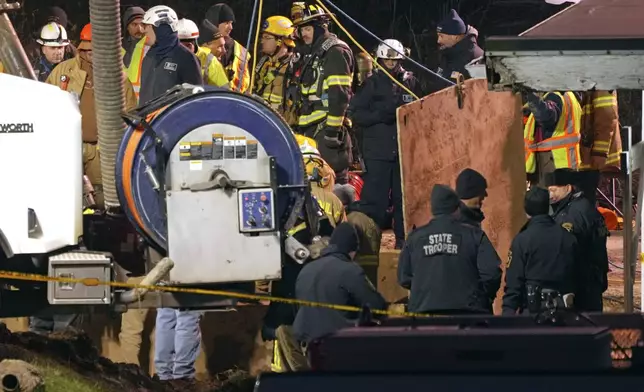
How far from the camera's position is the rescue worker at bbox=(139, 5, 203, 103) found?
498 inches

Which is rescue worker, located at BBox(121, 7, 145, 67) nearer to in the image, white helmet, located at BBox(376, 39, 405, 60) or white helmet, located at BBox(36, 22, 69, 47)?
white helmet, located at BBox(36, 22, 69, 47)

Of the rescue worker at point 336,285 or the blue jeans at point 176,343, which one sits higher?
the rescue worker at point 336,285

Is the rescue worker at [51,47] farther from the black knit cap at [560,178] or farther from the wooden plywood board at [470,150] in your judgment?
the black knit cap at [560,178]

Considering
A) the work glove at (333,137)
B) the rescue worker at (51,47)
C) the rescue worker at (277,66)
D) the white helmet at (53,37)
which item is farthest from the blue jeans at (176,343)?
the rescue worker at (277,66)

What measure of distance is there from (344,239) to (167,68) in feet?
8.22

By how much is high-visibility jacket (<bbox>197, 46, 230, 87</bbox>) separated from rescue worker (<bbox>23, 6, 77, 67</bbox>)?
1.73m

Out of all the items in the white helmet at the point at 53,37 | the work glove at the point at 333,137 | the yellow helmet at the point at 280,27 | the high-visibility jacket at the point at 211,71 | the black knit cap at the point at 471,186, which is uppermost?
the yellow helmet at the point at 280,27

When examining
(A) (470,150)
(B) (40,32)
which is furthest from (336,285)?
(B) (40,32)

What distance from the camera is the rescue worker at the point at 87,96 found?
41.4 feet

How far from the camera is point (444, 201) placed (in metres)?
10.9

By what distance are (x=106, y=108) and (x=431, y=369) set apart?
209 inches

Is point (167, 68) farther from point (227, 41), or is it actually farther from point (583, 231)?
point (227, 41)

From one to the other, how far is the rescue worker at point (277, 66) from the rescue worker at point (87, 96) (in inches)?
124

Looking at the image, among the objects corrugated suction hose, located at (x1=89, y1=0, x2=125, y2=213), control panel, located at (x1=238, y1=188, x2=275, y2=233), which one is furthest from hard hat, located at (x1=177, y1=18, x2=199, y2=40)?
control panel, located at (x1=238, y1=188, x2=275, y2=233)
